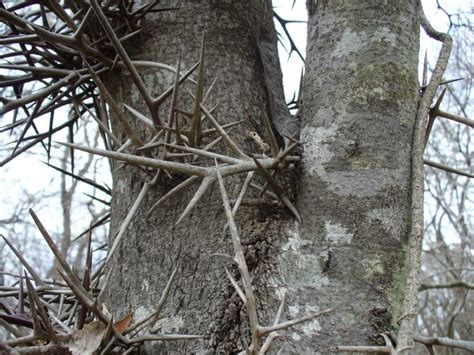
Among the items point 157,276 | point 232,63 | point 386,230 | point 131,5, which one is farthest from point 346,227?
point 131,5

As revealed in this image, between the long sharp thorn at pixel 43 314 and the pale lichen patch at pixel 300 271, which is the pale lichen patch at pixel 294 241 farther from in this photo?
the long sharp thorn at pixel 43 314

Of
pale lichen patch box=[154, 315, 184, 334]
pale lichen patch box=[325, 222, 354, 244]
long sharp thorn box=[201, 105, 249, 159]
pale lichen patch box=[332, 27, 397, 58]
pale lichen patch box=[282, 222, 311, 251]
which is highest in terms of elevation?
pale lichen patch box=[332, 27, 397, 58]

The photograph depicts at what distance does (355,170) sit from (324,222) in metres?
0.09

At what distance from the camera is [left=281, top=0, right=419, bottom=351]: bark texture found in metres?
0.75

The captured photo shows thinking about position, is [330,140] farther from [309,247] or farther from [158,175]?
[158,175]

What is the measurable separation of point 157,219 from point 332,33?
416mm

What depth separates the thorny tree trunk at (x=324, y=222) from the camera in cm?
76

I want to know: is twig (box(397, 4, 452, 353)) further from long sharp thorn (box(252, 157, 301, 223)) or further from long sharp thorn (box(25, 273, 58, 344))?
long sharp thorn (box(25, 273, 58, 344))

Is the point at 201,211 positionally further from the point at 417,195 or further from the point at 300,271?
the point at 417,195

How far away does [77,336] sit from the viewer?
0.70 meters

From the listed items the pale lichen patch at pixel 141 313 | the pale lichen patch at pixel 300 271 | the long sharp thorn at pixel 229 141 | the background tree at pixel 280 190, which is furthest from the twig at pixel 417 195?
the pale lichen patch at pixel 141 313

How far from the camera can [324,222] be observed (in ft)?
2.63

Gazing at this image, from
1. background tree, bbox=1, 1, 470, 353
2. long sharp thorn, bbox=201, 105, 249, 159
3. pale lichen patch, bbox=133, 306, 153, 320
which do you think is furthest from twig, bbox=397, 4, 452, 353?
pale lichen patch, bbox=133, 306, 153, 320

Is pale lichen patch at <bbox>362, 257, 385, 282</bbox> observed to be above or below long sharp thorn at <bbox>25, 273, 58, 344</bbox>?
above
